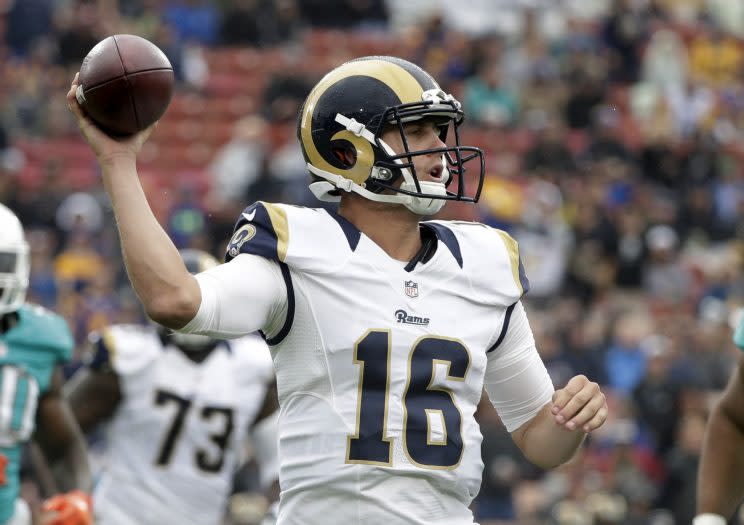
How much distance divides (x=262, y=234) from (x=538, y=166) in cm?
1098

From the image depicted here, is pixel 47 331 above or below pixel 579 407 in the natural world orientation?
below

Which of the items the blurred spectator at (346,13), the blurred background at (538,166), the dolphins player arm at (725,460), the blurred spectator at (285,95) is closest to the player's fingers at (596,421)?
the dolphins player arm at (725,460)

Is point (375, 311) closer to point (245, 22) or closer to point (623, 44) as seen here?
point (245, 22)

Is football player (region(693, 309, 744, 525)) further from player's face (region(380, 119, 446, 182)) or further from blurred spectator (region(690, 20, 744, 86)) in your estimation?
blurred spectator (region(690, 20, 744, 86))

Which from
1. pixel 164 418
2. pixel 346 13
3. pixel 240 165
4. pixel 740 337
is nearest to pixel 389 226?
pixel 740 337

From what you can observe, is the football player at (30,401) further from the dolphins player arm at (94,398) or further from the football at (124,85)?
the football at (124,85)

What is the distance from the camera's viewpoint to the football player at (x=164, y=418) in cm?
577

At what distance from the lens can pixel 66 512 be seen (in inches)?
188

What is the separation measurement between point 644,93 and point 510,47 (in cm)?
158

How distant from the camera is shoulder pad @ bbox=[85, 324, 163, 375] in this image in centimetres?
575

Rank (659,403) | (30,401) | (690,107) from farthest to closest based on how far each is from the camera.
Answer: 1. (690,107)
2. (659,403)
3. (30,401)

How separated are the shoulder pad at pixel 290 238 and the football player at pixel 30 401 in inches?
74.9

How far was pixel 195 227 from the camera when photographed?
12.2 m

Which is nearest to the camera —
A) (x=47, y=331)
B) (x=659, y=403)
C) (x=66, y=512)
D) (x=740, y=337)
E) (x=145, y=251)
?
(x=145, y=251)
